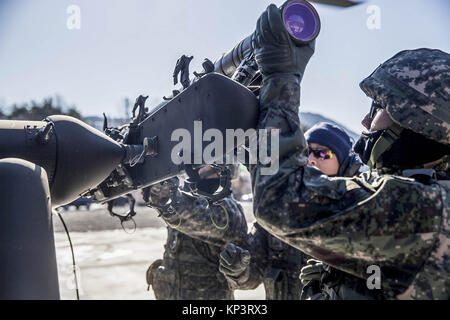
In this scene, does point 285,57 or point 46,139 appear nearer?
point 285,57

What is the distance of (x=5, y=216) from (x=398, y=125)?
1516 mm

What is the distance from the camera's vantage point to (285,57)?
1695 mm

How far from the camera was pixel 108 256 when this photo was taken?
30.2 feet

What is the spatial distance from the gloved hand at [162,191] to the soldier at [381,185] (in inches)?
82.7

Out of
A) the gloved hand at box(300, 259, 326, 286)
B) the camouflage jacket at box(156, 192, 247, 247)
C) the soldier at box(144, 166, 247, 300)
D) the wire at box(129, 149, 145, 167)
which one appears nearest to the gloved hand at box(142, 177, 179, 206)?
the soldier at box(144, 166, 247, 300)

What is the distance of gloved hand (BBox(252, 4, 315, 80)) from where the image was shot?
5.47ft

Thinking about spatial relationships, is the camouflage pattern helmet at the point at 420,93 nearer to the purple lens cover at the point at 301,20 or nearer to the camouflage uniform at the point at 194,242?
the purple lens cover at the point at 301,20

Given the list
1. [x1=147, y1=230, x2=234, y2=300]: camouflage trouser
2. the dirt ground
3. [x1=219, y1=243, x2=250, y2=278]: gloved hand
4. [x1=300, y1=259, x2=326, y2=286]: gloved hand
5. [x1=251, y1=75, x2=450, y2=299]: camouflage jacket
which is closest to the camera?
[x1=251, y1=75, x2=450, y2=299]: camouflage jacket

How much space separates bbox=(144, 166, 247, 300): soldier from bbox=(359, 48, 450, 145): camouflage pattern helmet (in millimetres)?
2330

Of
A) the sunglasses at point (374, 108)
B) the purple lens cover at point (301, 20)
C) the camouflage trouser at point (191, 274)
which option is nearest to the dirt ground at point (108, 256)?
the camouflage trouser at point (191, 274)

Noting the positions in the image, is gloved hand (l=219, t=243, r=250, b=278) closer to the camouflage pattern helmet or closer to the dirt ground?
the camouflage pattern helmet

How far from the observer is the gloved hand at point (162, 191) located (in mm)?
3732
